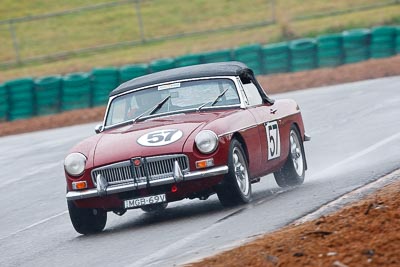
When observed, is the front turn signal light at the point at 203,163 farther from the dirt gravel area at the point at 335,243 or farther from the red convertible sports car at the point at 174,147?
the dirt gravel area at the point at 335,243

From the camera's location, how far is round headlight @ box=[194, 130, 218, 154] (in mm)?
11016

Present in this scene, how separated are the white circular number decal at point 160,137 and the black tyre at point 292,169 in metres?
2.65

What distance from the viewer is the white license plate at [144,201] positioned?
11047 mm

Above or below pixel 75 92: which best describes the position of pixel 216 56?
above

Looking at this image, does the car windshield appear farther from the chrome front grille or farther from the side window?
the chrome front grille

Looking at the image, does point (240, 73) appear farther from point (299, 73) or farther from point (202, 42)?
point (202, 42)

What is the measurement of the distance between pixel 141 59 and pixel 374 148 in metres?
20.7

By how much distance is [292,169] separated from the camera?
13.6 meters

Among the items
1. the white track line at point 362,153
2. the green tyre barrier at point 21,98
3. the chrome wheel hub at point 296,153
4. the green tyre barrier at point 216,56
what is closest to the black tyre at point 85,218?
the chrome wheel hub at point 296,153

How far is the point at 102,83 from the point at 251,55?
430 cm

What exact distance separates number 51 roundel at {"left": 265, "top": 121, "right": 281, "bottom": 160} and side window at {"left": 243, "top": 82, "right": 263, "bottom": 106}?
0.32 metres

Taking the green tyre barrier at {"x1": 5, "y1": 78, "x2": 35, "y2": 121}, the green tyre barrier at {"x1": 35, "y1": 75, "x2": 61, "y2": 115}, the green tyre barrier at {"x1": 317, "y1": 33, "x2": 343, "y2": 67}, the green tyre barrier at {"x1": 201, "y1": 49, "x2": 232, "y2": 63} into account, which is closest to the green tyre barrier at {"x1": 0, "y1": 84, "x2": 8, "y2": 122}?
the green tyre barrier at {"x1": 5, "y1": 78, "x2": 35, "y2": 121}

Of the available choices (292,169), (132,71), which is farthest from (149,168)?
(132,71)

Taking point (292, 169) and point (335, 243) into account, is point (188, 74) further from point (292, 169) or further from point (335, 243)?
point (335, 243)
